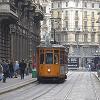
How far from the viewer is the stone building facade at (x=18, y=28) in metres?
42.9

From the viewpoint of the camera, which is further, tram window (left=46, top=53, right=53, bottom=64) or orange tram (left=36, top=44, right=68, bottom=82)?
tram window (left=46, top=53, right=53, bottom=64)

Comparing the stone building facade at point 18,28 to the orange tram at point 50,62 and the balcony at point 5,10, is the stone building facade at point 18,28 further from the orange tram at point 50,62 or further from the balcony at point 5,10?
the orange tram at point 50,62

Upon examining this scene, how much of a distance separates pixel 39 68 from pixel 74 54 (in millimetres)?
90037

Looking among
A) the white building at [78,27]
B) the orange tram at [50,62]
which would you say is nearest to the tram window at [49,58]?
the orange tram at [50,62]

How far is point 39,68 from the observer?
127ft

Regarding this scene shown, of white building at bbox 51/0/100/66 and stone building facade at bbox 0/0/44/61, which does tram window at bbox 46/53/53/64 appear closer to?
stone building facade at bbox 0/0/44/61

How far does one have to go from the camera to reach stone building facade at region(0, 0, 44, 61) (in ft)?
141

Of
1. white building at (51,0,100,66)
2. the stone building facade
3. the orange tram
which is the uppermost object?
white building at (51,0,100,66)

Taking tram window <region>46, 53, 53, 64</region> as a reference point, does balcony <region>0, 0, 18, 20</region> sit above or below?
above

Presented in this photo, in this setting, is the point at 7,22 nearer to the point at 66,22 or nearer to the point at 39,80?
the point at 39,80

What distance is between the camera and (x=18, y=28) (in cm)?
5344

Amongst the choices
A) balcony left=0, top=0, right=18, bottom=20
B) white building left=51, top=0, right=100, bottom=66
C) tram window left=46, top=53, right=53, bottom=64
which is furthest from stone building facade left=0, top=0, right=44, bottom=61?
white building left=51, top=0, right=100, bottom=66

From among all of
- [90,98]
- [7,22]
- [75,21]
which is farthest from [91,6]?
[90,98]

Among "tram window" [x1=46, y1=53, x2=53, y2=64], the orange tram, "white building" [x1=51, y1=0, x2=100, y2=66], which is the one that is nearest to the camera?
the orange tram
